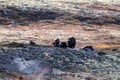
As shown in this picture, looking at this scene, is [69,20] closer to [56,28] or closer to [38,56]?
[56,28]

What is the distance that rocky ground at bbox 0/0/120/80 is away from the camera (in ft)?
43.7

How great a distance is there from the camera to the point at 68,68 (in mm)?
13789

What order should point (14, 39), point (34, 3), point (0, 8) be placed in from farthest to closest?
point (34, 3) → point (0, 8) → point (14, 39)

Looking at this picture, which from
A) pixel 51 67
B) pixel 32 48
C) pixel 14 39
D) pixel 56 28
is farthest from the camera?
pixel 56 28

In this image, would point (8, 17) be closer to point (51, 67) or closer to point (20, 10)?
point (20, 10)

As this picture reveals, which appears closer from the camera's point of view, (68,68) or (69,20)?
(68,68)

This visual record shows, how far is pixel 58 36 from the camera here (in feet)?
80.2

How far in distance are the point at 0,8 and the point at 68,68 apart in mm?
15800

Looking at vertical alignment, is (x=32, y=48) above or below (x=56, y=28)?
above

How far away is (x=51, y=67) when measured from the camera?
13539 millimetres

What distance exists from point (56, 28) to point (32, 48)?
40.0 feet

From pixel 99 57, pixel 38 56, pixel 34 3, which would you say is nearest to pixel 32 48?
pixel 38 56

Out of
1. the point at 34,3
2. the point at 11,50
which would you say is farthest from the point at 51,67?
the point at 34,3

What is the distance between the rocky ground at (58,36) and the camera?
43.7 feet
